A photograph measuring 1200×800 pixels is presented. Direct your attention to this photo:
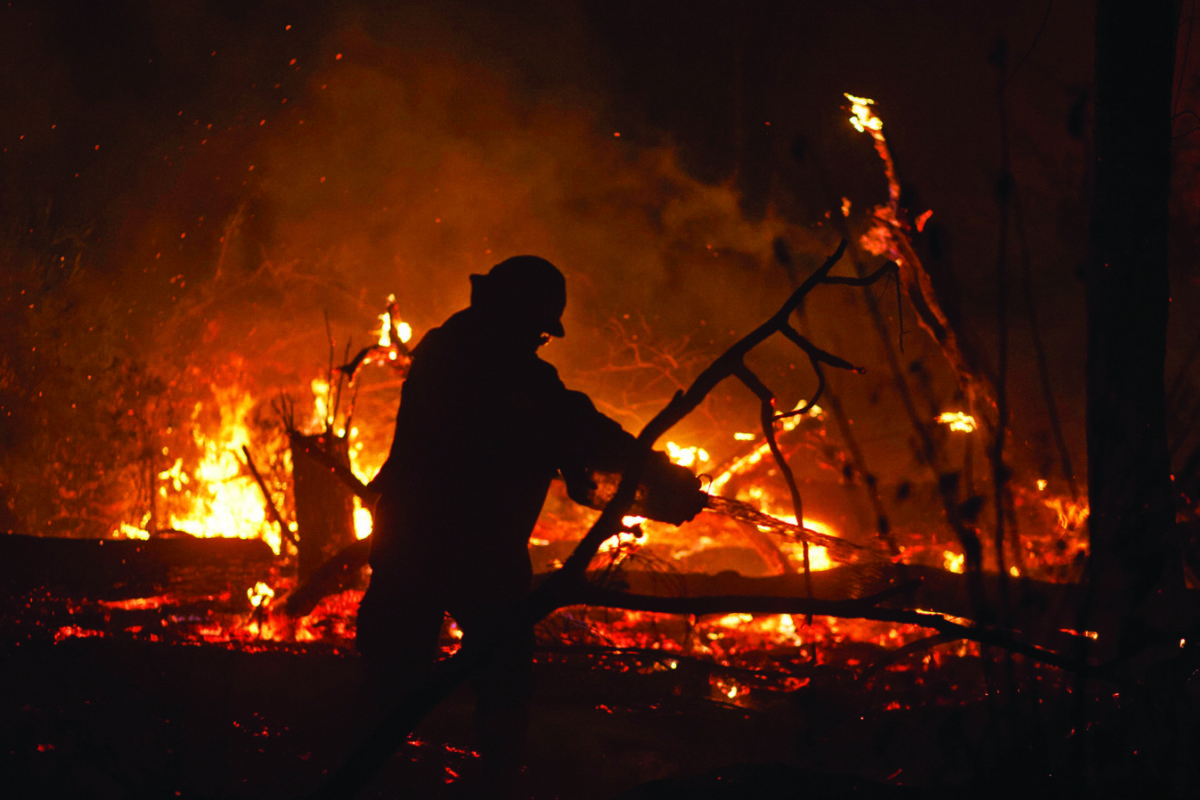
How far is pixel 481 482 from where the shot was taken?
2.90 metres

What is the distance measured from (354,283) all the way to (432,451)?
1218 centimetres

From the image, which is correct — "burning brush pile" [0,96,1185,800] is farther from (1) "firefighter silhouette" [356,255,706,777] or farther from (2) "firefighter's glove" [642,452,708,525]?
(1) "firefighter silhouette" [356,255,706,777]

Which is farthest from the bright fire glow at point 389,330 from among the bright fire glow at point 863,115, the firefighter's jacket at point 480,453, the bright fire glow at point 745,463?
the bright fire glow at point 863,115

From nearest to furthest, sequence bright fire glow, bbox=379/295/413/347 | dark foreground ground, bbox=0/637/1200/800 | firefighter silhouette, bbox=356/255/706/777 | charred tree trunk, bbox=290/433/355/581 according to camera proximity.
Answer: dark foreground ground, bbox=0/637/1200/800 → firefighter silhouette, bbox=356/255/706/777 → charred tree trunk, bbox=290/433/355/581 → bright fire glow, bbox=379/295/413/347

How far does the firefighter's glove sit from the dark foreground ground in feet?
2.32

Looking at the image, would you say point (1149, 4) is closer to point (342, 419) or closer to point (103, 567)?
point (103, 567)

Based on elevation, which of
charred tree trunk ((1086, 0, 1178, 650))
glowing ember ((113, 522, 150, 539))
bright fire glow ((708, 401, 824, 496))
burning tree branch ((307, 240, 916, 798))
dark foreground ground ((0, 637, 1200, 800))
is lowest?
dark foreground ground ((0, 637, 1200, 800))

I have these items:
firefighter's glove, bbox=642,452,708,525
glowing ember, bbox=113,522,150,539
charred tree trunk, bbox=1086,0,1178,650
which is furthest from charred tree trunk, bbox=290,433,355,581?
glowing ember, bbox=113,522,150,539

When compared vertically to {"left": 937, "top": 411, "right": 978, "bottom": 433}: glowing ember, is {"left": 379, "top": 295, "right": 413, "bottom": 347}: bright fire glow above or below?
above

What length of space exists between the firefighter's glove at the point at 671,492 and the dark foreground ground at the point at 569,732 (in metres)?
0.71

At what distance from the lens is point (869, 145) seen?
12.1m

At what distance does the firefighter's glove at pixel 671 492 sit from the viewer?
8.40ft

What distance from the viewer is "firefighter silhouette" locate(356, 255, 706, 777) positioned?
288cm

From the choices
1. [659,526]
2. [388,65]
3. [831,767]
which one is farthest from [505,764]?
[388,65]
